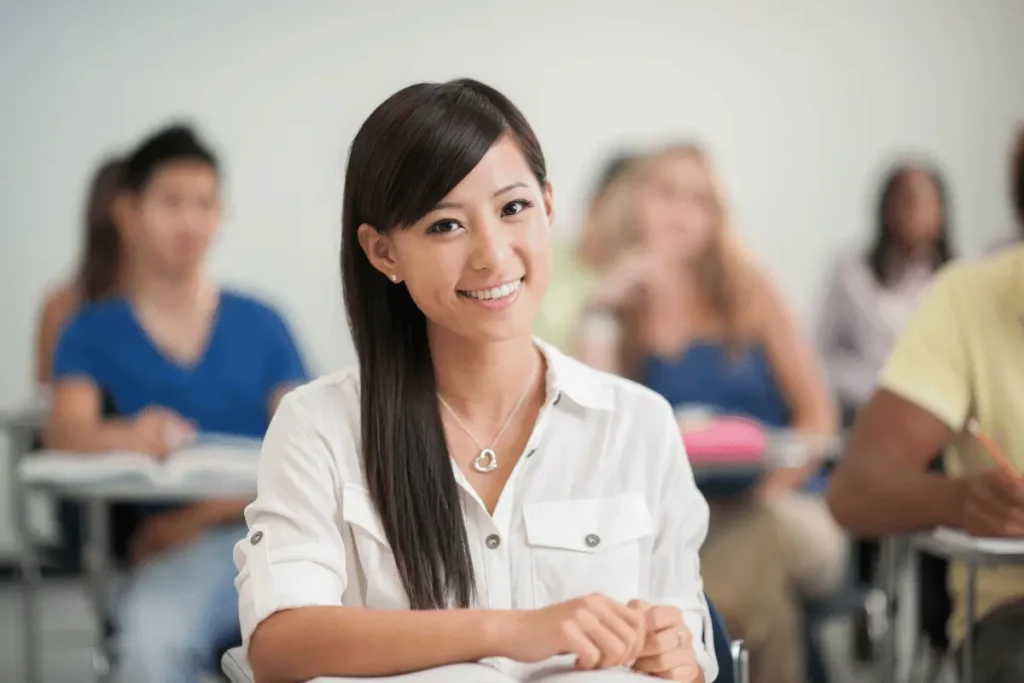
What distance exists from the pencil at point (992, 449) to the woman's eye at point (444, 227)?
2.39ft

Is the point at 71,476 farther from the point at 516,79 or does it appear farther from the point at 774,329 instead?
the point at 516,79

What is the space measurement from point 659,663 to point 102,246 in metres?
3.12

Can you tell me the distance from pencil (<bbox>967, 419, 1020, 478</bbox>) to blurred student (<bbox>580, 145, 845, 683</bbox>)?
2.54ft

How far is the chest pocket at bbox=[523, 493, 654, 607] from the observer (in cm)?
118

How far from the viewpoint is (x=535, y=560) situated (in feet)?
3.87

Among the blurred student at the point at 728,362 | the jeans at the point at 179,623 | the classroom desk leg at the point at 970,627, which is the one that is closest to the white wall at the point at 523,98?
the blurred student at the point at 728,362

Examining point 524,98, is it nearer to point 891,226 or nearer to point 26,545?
point 891,226

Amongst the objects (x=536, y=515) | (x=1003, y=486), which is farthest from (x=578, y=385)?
(x=1003, y=486)

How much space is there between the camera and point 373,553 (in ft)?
3.80

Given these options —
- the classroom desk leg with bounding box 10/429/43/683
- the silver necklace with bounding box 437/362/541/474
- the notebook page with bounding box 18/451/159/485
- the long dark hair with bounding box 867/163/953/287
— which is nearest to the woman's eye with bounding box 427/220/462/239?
the silver necklace with bounding box 437/362/541/474

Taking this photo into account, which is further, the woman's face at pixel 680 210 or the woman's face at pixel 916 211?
the woman's face at pixel 916 211

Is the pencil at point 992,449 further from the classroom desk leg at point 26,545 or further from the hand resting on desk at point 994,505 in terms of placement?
the classroom desk leg at point 26,545

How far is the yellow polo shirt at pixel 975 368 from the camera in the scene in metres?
1.59

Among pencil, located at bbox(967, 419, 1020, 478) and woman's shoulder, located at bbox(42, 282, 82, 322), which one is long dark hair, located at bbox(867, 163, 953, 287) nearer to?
woman's shoulder, located at bbox(42, 282, 82, 322)
